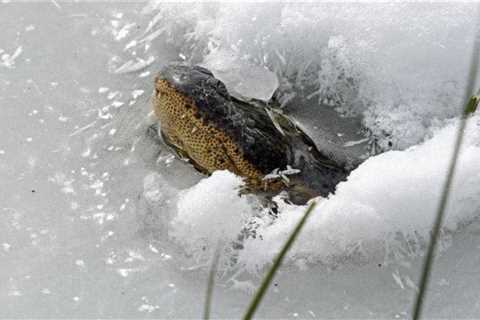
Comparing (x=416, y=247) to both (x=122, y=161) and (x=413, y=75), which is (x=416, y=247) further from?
(x=122, y=161)

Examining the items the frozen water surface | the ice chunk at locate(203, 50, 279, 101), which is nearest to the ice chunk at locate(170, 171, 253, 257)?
the frozen water surface

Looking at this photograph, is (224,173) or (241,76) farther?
(241,76)

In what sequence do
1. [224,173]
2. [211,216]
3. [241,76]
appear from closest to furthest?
1. [211,216]
2. [224,173]
3. [241,76]

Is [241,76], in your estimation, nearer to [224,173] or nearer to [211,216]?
[224,173]

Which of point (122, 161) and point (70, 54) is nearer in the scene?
point (122, 161)

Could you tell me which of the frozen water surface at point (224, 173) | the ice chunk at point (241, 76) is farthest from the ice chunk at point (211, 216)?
the ice chunk at point (241, 76)

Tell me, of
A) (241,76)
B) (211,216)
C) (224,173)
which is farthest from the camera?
(241,76)

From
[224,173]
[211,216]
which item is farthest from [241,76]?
[211,216]

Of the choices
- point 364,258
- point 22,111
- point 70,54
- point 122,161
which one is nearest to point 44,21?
point 70,54
